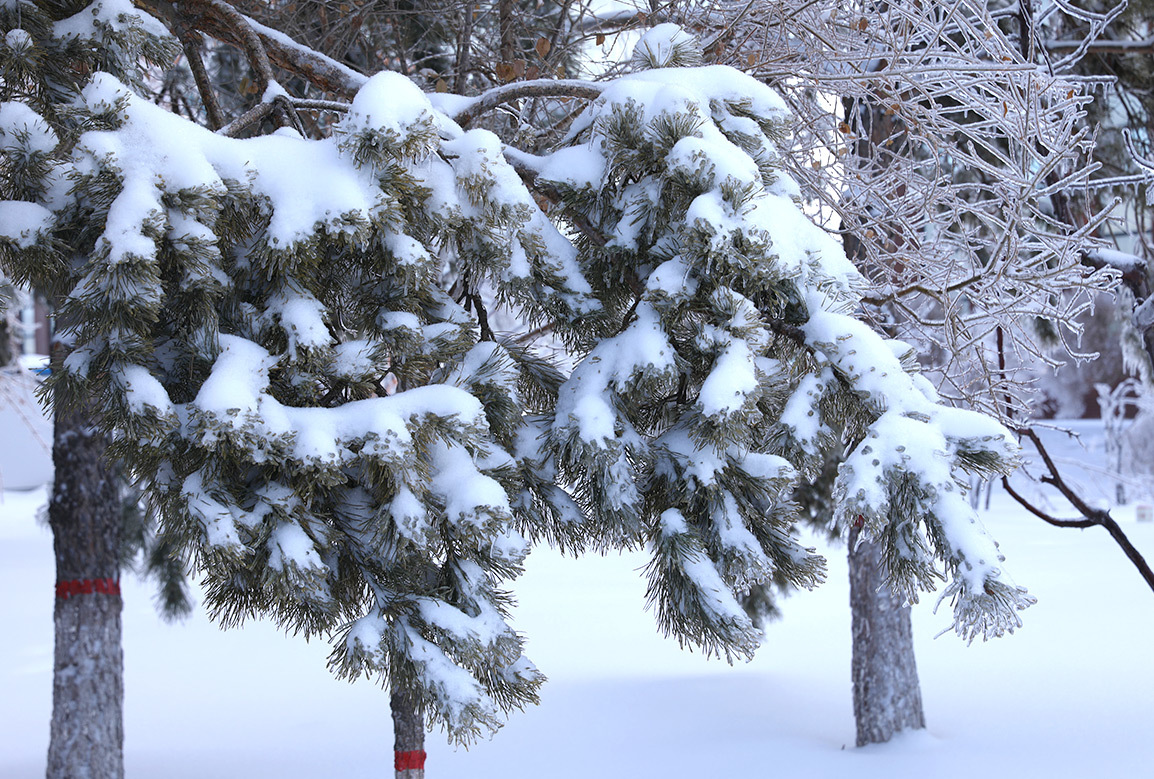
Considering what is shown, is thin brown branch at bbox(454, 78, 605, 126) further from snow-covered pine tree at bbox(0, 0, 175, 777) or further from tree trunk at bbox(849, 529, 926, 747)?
tree trunk at bbox(849, 529, 926, 747)

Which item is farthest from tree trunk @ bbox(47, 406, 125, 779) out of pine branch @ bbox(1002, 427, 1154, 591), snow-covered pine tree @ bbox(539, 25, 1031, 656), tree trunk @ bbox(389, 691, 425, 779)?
pine branch @ bbox(1002, 427, 1154, 591)

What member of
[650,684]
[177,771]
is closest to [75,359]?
[177,771]

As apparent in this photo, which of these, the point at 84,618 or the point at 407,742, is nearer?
the point at 407,742

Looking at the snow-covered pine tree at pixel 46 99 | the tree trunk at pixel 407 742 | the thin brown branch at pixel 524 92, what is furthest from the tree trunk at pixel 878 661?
the snow-covered pine tree at pixel 46 99

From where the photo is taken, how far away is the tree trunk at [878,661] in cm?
692

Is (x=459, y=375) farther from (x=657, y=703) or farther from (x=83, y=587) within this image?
(x=657, y=703)


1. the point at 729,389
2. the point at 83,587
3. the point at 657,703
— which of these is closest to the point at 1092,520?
the point at 729,389

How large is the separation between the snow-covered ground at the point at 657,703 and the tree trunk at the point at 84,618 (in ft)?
5.92

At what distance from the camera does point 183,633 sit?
13188mm

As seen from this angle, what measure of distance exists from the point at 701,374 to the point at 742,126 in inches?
25.0

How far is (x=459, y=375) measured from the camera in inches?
91.0

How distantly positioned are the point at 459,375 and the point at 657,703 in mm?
7376

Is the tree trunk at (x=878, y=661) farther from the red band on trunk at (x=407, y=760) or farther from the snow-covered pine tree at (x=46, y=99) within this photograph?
the snow-covered pine tree at (x=46, y=99)

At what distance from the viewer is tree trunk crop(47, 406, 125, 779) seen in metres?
5.75
